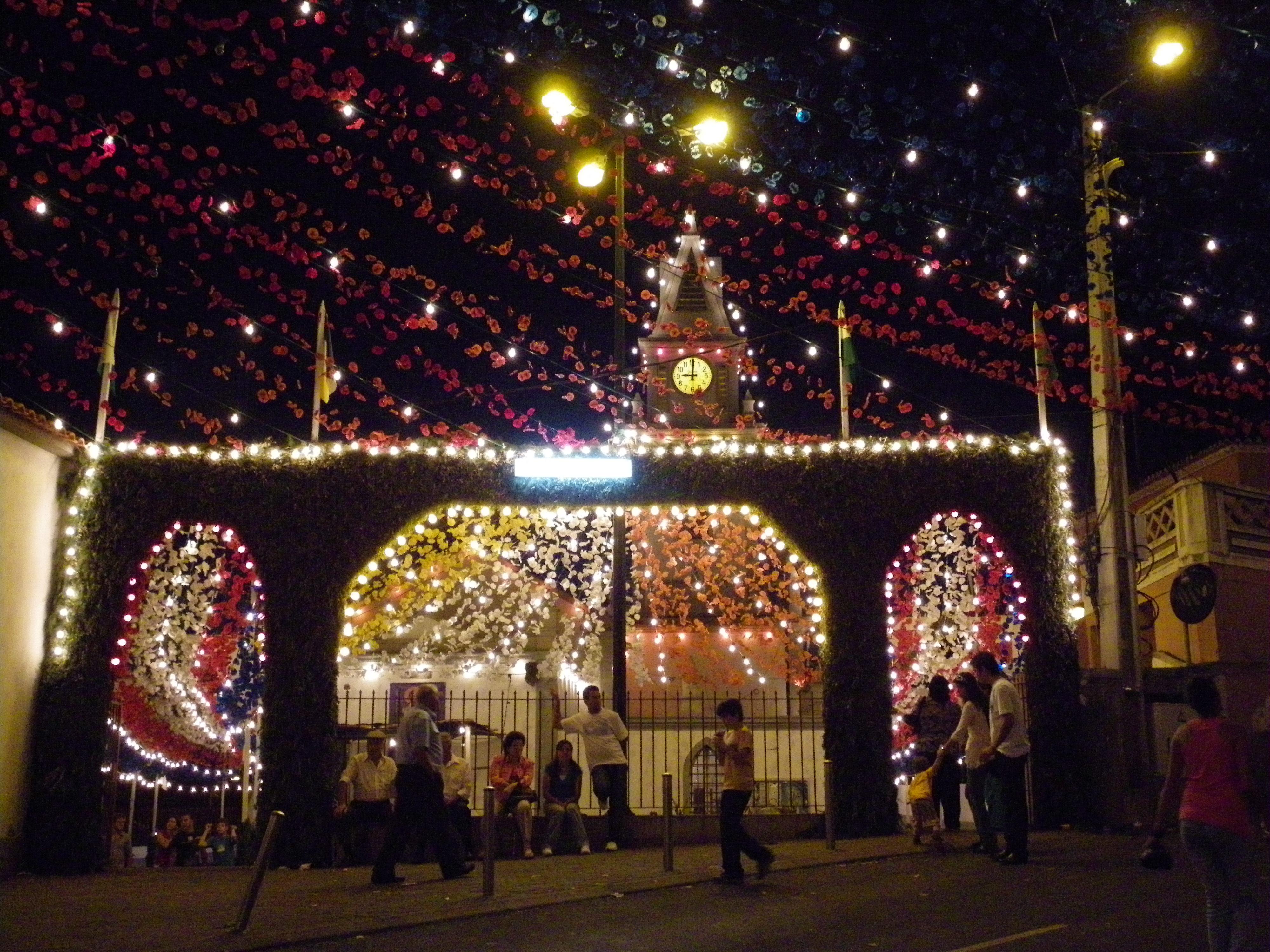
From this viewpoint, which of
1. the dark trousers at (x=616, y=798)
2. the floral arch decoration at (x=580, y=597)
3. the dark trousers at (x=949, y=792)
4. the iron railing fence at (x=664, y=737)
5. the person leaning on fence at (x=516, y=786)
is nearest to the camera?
the dark trousers at (x=949, y=792)

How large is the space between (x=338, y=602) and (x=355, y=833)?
2.32 meters

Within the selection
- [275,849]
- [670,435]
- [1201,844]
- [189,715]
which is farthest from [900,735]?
[1201,844]

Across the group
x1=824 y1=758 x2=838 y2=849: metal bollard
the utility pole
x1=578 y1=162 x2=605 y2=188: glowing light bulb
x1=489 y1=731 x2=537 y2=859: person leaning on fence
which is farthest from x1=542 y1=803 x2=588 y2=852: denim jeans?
x1=578 y1=162 x2=605 y2=188: glowing light bulb

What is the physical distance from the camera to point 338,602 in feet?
45.8

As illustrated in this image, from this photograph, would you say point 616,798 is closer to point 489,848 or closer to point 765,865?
point 765,865

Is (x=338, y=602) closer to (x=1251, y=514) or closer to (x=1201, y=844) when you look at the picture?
(x=1201, y=844)

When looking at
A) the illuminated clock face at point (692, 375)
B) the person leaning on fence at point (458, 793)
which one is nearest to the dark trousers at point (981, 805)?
the person leaning on fence at point (458, 793)

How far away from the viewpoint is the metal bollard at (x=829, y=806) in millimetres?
12266

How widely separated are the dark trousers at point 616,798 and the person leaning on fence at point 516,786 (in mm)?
688

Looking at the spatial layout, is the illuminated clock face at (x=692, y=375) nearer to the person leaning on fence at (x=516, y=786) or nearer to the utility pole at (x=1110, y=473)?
the utility pole at (x=1110, y=473)

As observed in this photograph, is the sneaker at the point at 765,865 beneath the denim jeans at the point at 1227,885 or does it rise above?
beneath

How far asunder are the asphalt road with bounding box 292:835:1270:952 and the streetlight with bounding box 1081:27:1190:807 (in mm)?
3691

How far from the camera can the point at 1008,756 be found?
34.7 feet

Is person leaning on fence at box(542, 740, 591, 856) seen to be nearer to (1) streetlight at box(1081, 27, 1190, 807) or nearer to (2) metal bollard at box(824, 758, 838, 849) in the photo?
(2) metal bollard at box(824, 758, 838, 849)
